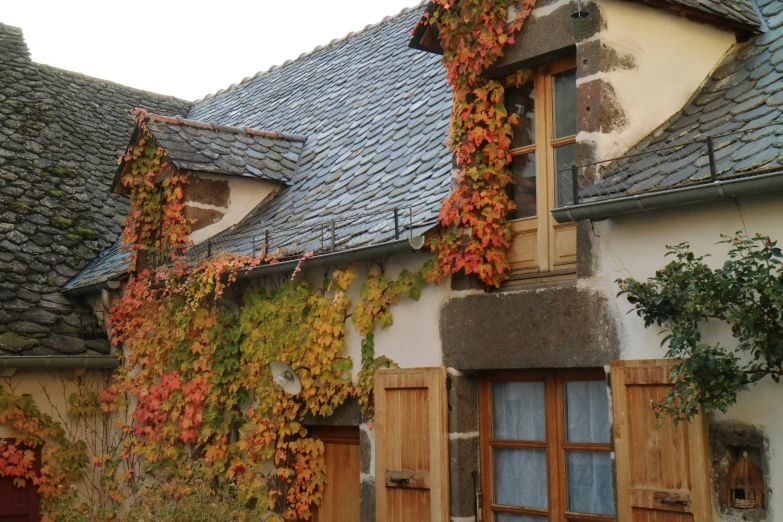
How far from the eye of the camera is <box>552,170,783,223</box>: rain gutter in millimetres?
5016

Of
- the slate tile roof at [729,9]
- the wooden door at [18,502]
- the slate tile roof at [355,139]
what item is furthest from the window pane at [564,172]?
the wooden door at [18,502]

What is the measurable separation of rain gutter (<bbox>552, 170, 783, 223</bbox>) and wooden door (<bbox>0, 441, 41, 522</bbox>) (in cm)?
640

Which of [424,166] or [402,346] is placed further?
[424,166]

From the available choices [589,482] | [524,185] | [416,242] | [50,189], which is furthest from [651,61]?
[50,189]

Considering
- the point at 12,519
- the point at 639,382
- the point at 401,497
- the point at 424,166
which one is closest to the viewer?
the point at 639,382

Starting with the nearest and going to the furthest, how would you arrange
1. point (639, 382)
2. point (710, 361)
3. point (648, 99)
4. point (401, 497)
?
point (710, 361), point (639, 382), point (648, 99), point (401, 497)

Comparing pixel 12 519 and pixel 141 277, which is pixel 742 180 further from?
pixel 12 519

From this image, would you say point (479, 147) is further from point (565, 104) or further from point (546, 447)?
point (546, 447)

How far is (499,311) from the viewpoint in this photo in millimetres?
6559

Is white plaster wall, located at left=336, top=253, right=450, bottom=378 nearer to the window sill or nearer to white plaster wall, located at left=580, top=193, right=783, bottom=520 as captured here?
the window sill

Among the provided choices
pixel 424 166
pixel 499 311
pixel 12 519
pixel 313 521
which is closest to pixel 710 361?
pixel 499 311

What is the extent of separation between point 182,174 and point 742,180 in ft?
19.7

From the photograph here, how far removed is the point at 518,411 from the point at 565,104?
2.08 m

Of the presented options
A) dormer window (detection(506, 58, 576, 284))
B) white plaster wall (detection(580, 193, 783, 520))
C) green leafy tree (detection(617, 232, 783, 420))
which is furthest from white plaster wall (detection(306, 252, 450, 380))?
green leafy tree (detection(617, 232, 783, 420))
